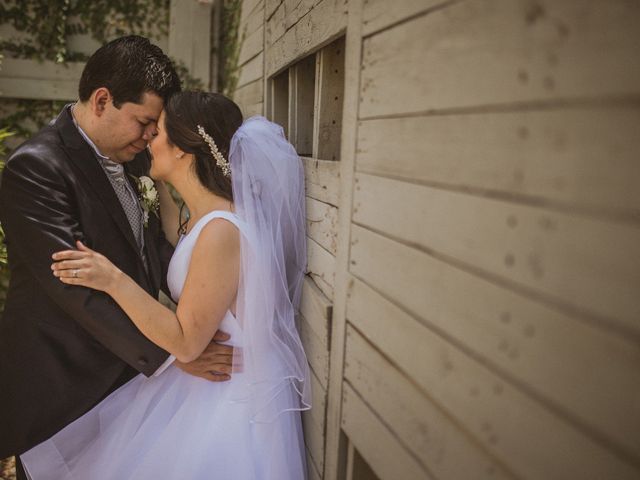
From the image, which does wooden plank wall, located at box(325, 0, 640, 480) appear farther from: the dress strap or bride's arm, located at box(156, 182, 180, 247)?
bride's arm, located at box(156, 182, 180, 247)

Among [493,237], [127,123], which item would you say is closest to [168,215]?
[127,123]

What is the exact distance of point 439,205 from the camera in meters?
0.98

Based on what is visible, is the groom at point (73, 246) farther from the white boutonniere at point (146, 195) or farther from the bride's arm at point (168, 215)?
the bride's arm at point (168, 215)

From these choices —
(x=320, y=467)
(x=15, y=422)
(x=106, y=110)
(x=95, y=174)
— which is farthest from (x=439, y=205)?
(x=15, y=422)

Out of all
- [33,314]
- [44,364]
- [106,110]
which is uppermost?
[106,110]

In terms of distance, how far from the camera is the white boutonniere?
2.42m

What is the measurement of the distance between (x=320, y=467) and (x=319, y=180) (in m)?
1.22

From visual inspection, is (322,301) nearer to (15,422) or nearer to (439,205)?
(439,205)

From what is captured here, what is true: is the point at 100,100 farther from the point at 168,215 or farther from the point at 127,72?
the point at 168,215

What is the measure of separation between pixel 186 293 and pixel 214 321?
16 cm

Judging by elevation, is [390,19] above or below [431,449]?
above

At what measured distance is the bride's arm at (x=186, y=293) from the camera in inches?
69.8

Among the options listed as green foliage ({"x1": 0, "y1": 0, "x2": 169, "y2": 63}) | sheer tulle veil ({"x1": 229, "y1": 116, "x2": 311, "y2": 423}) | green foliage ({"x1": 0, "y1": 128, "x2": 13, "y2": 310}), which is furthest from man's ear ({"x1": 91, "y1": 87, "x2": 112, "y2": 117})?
green foliage ({"x1": 0, "y1": 0, "x2": 169, "y2": 63})

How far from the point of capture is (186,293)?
70.7 inches
